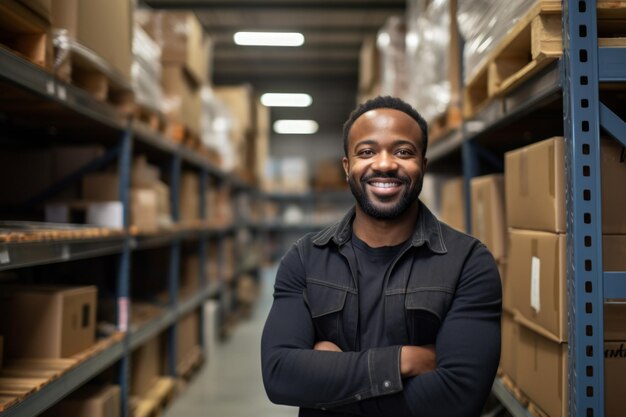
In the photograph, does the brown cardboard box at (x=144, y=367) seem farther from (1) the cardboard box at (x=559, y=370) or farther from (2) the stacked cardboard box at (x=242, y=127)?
(2) the stacked cardboard box at (x=242, y=127)

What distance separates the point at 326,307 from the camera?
192 cm

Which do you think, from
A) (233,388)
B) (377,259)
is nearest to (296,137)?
(233,388)

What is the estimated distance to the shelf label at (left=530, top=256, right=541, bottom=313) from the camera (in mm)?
2055

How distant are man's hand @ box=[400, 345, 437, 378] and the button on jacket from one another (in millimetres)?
31

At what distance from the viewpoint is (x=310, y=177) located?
15805 mm

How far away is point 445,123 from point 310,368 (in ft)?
7.50

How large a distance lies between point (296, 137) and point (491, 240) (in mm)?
16642

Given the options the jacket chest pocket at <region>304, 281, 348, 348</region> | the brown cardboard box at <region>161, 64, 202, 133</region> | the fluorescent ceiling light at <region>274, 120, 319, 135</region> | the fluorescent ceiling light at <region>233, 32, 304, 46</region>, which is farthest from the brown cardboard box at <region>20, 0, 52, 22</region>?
the fluorescent ceiling light at <region>274, 120, 319, 135</region>

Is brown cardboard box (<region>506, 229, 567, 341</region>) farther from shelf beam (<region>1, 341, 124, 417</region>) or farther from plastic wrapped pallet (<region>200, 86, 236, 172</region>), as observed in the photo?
plastic wrapped pallet (<region>200, 86, 236, 172</region>)

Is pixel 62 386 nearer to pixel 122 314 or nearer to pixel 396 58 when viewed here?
pixel 122 314

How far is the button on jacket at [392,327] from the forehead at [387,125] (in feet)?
1.00

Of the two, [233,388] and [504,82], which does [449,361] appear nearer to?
[504,82]

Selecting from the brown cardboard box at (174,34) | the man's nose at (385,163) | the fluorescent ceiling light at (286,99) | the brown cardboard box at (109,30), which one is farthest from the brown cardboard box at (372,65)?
the fluorescent ceiling light at (286,99)

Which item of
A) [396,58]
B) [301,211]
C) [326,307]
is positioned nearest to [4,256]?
[326,307]
